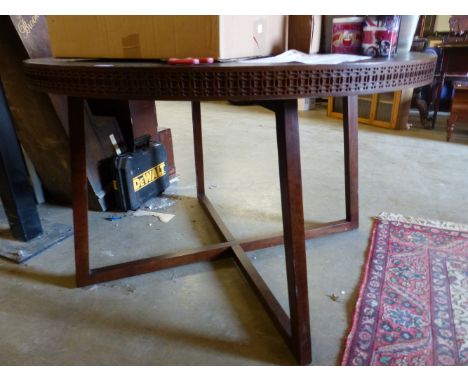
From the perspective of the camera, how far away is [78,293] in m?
1.27

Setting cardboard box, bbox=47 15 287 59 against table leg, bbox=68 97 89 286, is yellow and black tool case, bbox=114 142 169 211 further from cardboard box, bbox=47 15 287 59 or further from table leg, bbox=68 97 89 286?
cardboard box, bbox=47 15 287 59

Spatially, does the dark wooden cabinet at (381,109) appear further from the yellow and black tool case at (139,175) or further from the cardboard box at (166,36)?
the cardboard box at (166,36)

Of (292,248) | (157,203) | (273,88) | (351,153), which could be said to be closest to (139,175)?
(157,203)

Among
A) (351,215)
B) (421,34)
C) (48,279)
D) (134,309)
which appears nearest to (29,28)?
Answer: (48,279)

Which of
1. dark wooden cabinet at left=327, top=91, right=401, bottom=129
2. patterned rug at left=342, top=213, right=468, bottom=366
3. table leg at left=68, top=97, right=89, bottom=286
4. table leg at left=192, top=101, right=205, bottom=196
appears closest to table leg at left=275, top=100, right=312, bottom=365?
patterned rug at left=342, top=213, right=468, bottom=366

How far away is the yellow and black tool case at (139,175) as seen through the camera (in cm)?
178

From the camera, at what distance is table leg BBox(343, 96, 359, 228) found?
4.64ft

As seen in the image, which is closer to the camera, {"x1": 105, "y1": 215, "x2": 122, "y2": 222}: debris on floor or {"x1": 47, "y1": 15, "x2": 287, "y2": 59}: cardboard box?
{"x1": 47, "y1": 15, "x2": 287, "y2": 59}: cardboard box

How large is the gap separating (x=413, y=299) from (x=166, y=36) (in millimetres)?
1119

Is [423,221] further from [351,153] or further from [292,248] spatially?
[292,248]

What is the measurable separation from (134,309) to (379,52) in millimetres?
1088

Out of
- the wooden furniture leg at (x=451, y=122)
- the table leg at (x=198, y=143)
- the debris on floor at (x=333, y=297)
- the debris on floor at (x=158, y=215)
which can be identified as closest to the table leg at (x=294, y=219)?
the debris on floor at (x=333, y=297)

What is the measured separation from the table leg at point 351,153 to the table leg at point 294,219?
672 millimetres

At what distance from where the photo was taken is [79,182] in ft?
3.69
